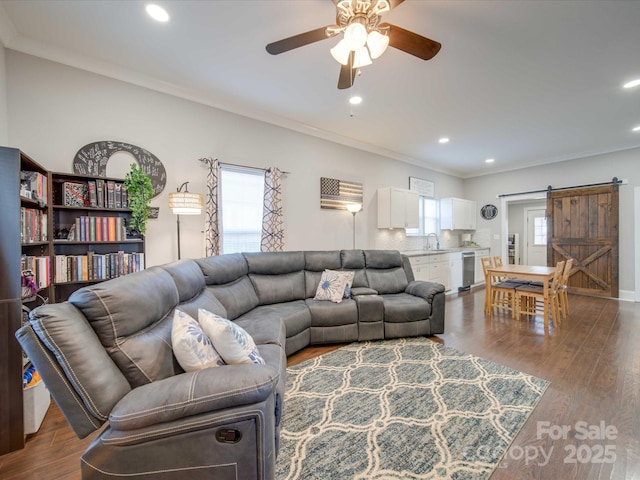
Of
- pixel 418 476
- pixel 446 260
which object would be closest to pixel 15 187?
pixel 418 476

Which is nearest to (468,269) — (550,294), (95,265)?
(550,294)

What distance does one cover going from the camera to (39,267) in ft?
6.53

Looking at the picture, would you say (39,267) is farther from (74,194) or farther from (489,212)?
(489,212)

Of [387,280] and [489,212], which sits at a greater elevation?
[489,212]

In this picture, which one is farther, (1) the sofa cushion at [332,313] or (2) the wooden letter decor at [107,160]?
(1) the sofa cushion at [332,313]

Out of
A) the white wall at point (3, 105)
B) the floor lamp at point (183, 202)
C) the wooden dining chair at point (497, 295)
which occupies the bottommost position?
the wooden dining chair at point (497, 295)

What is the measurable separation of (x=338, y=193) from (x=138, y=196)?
2.96 metres

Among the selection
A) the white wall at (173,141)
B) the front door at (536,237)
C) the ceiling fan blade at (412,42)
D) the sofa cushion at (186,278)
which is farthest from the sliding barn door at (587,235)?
the sofa cushion at (186,278)

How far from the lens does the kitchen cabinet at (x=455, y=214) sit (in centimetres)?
644

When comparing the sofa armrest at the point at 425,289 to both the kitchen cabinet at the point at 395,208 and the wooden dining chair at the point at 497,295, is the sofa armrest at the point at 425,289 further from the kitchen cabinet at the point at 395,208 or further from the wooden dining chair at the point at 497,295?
the kitchen cabinet at the point at 395,208

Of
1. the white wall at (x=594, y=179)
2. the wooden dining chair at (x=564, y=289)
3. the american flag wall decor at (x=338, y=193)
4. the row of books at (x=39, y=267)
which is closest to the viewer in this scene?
the row of books at (x=39, y=267)

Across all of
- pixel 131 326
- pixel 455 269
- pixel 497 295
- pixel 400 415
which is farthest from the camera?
pixel 455 269

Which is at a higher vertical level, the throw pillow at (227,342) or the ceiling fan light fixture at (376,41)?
the ceiling fan light fixture at (376,41)

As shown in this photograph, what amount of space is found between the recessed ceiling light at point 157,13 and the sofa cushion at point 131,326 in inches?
78.1
